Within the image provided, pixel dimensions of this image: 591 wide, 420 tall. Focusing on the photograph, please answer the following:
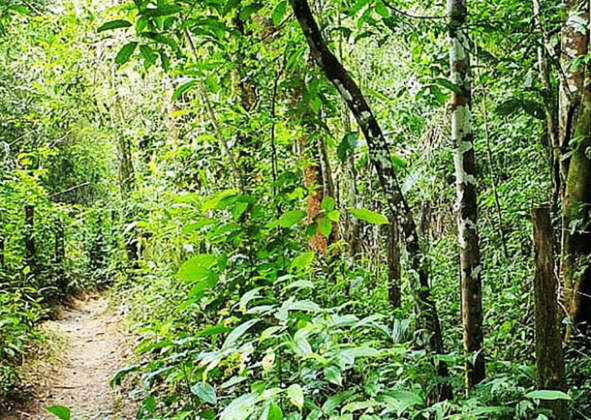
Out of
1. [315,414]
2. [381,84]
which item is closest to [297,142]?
[381,84]

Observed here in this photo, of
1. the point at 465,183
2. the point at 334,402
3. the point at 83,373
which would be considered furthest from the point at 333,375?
the point at 83,373

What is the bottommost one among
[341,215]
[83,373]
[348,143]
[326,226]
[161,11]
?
[83,373]

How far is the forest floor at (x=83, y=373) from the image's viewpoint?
5.38 m

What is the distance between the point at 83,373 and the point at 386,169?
19.3ft

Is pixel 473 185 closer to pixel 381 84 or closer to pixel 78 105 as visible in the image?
pixel 381 84

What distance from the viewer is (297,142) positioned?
6301mm

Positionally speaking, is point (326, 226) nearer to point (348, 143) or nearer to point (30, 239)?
point (348, 143)

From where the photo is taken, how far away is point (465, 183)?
2.59 m

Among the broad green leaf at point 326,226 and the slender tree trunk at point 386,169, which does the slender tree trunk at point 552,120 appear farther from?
the broad green leaf at point 326,226

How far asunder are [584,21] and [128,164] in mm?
11682

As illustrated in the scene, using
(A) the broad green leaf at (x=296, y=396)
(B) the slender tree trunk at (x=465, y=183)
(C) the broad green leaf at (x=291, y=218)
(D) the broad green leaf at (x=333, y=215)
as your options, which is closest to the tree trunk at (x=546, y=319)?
(B) the slender tree trunk at (x=465, y=183)

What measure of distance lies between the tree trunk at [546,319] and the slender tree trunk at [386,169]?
46 centimetres

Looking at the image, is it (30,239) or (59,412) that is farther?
(30,239)

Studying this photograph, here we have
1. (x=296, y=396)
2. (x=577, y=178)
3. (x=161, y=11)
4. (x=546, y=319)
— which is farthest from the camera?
(x=577, y=178)
